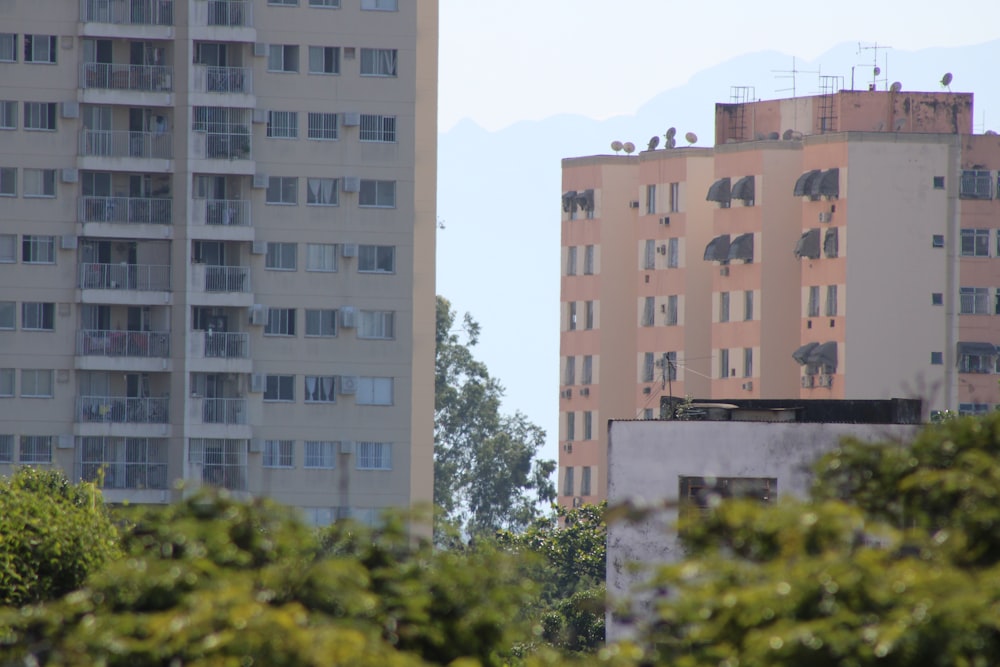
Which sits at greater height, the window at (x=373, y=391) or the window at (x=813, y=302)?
the window at (x=813, y=302)

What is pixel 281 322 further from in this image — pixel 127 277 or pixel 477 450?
pixel 477 450

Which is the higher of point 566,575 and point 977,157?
point 977,157

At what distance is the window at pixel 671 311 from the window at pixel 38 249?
1520 inches

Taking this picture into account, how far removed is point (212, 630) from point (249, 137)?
64775mm

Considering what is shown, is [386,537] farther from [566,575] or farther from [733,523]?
[566,575]

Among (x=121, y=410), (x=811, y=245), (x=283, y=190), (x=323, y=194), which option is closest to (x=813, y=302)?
(x=811, y=245)

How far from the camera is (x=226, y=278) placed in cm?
7181

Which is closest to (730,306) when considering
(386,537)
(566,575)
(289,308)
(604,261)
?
(604,261)

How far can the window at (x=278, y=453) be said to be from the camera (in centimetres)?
7169

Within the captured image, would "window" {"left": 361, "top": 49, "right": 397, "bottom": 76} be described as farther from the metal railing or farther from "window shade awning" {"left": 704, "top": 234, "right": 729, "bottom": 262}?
"window shade awning" {"left": 704, "top": 234, "right": 729, "bottom": 262}

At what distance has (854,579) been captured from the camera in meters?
7.74

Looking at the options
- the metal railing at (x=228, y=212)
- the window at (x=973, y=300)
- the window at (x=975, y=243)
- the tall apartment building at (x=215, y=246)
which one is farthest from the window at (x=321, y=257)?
the window at (x=975, y=243)

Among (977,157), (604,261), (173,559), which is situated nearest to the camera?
(173,559)

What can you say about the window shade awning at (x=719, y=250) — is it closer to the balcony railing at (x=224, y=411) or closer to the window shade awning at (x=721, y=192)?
the window shade awning at (x=721, y=192)
